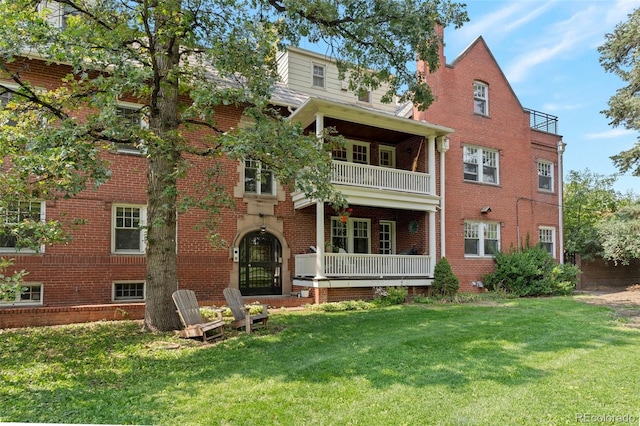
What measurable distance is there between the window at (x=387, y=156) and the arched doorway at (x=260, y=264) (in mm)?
5445

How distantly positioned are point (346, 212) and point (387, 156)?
613 centimetres

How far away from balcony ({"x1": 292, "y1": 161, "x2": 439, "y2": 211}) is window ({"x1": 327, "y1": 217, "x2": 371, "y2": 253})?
1.86 meters

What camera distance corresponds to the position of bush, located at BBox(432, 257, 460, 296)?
13.8m

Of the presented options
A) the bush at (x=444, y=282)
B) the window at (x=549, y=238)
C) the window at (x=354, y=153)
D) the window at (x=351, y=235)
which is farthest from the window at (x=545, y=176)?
the window at (x=351, y=235)

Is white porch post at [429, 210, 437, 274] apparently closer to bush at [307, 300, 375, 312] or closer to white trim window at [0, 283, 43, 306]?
bush at [307, 300, 375, 312]

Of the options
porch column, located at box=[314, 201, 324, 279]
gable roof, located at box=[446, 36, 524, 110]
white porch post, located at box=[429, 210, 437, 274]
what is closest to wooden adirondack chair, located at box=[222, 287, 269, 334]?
porch column, located at box=[314, 201, 324, 279]

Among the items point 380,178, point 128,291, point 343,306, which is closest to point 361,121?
point 380,178

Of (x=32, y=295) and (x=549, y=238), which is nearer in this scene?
(x=32, y=295)

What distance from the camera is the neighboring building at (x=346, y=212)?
433 inches

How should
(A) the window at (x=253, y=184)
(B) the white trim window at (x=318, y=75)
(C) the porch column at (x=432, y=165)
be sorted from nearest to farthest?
(A) the window at (x=253, y=184) < (C) the porch column at (x=432, y=165) < (B) the white trim window at (x=318, y=75)

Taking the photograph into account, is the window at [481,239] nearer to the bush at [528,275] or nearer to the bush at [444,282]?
the bush at [528,275]

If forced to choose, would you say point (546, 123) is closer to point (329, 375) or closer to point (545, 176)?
point (545, 176)

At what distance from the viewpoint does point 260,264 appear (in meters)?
13.5

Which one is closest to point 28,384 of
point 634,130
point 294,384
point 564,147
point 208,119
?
point 294,384
